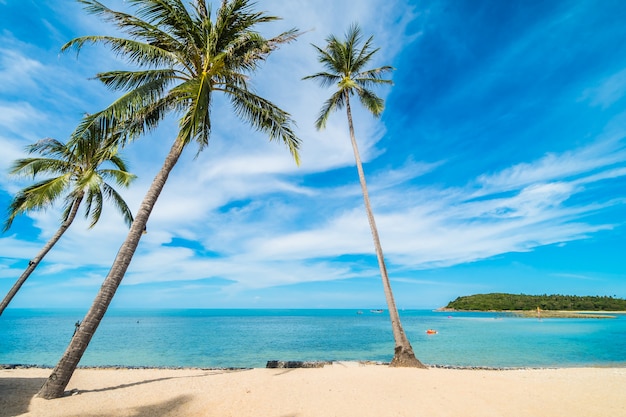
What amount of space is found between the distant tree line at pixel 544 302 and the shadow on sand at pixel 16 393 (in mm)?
142652

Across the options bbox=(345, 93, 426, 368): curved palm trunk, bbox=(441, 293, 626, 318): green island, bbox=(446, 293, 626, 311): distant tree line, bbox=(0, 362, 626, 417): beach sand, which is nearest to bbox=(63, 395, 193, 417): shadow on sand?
bbox=(0, 362, 626, 417): beach sand

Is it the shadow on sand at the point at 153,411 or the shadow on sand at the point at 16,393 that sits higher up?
the shadow on sand at the point at 16,393

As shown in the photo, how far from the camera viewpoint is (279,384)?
8.48 m

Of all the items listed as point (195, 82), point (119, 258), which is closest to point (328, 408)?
point (119, 258)

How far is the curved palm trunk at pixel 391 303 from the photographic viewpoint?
1184cm

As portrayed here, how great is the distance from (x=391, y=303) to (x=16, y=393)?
1182 cm

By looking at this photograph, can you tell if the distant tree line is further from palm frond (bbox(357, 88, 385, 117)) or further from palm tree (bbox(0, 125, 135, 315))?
palm tree (bbox(0, 125, 135, 315))

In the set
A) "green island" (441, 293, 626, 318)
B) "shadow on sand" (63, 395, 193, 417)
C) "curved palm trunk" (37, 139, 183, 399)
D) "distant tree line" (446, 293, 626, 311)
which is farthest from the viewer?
"distant tree line" (446, 293, 626, 311)

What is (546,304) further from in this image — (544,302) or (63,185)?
(63,185)

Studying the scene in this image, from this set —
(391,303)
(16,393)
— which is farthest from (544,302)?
(16,393)

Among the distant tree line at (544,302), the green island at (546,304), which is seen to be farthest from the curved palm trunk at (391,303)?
the distant tree line at (544,302)

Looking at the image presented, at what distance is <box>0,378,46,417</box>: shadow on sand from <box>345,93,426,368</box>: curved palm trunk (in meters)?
10.7

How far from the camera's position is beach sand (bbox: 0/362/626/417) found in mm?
6496

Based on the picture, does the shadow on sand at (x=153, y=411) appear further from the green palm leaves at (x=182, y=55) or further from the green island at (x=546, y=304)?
the green island at (x=546, y=304)
